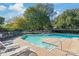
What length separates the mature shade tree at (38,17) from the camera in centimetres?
283

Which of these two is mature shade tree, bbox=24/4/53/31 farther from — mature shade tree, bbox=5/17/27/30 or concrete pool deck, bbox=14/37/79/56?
concrete pool deck, bbox=14/37/79/56

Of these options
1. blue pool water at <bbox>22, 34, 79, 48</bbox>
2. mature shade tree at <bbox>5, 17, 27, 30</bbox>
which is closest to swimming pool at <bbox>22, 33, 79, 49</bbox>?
blue pool water at <bbox>22, 34, 79, 48</bbox>

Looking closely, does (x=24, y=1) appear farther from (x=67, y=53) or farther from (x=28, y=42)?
(x=67, y=53)

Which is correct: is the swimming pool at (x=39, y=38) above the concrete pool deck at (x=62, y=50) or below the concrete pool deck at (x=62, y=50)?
above

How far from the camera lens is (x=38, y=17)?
2.87 metres

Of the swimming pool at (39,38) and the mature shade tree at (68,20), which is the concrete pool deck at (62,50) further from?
the mature shade tree at (68,20)

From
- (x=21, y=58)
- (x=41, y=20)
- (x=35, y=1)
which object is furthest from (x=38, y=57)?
(x=35, y=1)

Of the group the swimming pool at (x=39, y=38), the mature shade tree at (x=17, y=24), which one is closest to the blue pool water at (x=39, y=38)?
the swimming pool at (x=39, y=38)

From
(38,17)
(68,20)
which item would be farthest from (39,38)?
(68,20)

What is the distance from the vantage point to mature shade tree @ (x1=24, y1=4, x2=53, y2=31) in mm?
2830

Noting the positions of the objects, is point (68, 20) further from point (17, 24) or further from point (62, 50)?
point (17, 24)

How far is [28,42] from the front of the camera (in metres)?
2.83

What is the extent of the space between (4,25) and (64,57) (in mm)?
737

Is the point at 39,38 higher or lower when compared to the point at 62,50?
higher
